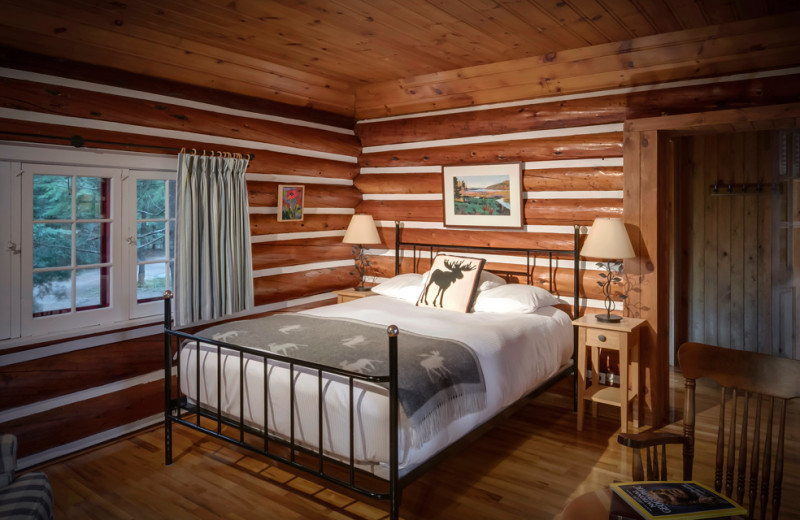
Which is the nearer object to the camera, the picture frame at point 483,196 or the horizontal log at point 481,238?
the horizontal log at point 481,238

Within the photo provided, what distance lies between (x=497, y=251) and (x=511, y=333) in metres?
1.63

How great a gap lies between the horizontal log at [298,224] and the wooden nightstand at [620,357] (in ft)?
9.59

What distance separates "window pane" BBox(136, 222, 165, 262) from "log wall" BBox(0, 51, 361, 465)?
56 centimetres

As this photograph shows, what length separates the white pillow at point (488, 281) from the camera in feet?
15.4

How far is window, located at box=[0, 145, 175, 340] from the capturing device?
3.56 metres

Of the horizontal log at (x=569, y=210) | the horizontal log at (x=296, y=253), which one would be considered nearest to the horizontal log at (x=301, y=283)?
the horizontal log at (x=296, y=253)

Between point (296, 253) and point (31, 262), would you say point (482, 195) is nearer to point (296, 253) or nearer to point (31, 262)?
point (296, 253)

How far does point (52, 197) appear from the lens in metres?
3.76

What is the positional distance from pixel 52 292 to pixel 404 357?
2.56 m

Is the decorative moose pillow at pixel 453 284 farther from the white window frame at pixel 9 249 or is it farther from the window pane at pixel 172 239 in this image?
the white window frame at pixel 9 249

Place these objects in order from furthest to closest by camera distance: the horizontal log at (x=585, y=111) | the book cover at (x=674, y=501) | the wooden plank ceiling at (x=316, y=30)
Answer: the horizontal log at (x=585, y=111) → the wooden plank ceiling at (x=316, y=30) → the book cover at (x=674, y=501)

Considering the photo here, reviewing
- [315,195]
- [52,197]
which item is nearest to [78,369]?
[52,197]

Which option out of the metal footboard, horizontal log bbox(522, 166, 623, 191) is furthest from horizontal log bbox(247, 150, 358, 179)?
horizontal log bbox(522, 166, 623, 191)

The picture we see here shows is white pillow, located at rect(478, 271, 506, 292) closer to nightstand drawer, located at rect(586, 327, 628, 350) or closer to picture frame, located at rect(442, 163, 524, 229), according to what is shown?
picture frame, located at rect(442, 163, 524, 229)
